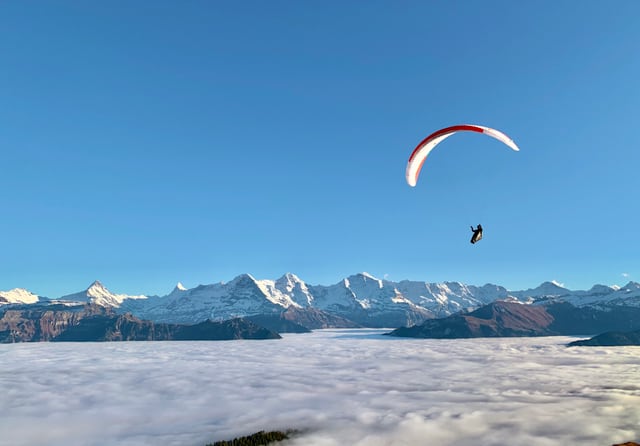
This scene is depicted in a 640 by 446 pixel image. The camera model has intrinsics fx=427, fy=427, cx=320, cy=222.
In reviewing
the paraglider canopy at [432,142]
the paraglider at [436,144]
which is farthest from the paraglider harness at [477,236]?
the paraglider canopy at [432,142]

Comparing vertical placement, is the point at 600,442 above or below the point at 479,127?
below

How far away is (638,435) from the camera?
196m

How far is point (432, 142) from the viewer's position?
74.9m

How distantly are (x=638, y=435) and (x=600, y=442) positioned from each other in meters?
24.1

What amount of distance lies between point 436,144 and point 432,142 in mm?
2608

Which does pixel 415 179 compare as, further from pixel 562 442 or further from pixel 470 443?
pixel 562 442

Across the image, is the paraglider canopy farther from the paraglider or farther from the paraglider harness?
the paraglider harness

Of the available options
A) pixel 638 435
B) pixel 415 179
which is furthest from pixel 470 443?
pixel 415 179

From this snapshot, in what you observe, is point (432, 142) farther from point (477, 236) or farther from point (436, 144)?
point (477, 236)

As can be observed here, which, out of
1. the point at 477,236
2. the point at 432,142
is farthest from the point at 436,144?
the point at 477,236

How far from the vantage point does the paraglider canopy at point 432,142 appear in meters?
64.4

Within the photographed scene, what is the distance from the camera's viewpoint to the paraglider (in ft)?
208

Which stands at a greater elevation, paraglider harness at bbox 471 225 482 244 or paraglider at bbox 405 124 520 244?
paraglider at bbox 405 124 520 244

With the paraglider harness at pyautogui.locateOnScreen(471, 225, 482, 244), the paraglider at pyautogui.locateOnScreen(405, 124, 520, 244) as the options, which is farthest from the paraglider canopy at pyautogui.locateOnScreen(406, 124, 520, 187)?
the paraglider harness at pyautogui.locateOnScreen(471, 225, 482, 244)
